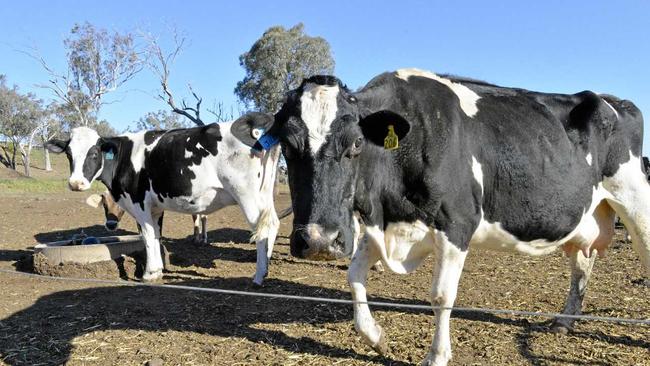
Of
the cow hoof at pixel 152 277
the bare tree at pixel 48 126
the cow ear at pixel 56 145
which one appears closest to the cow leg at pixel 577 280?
the cow hoof at pixel 152 277

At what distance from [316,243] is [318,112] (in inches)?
34.1

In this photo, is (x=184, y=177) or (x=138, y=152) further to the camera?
(x=138, y=152)

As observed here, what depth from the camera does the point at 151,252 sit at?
770 centimetres

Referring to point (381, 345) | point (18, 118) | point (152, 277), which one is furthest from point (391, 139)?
point (18, 118)

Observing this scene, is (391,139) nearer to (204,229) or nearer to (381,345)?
(381,345)

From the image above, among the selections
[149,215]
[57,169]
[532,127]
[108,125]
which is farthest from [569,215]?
[108,125]

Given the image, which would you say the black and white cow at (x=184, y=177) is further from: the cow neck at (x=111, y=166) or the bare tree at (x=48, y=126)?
the bare tree at (x=48, y=126)

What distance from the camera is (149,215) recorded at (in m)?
7.98

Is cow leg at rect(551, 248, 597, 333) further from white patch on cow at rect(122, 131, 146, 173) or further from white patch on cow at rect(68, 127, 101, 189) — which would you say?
white patch on cow at rect(68, 127, 101, 189)

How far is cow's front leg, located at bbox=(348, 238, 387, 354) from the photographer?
416 centimetres

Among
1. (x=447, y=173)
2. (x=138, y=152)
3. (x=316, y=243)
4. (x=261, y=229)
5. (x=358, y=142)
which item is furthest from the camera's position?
(x=138, y=152)

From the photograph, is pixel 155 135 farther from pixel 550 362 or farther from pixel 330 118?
pixel 550 362

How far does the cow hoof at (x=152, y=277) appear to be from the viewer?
7.51m

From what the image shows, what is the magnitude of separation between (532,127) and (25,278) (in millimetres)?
7111
